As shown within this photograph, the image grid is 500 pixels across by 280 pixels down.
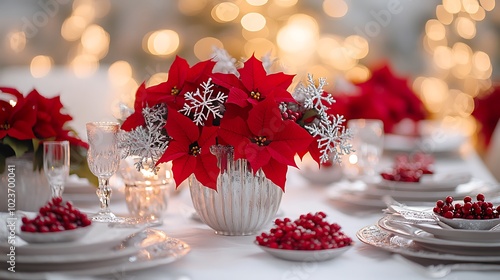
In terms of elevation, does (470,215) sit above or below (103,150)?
below

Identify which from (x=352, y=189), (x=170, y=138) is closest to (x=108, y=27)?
(x=352, y=189)

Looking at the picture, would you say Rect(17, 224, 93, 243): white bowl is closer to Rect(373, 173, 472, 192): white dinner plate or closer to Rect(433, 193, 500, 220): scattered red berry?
Rect(433, 193, 500, 220): scattered red berry

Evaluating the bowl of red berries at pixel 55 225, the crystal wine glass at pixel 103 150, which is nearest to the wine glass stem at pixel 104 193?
the crystal wine glass at pixel 103 150

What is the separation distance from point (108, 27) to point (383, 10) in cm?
167

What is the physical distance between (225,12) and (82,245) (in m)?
2.94

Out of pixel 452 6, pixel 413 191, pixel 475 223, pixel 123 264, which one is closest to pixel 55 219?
pixel 123 264

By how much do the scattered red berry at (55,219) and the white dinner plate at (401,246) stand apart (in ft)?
1.46

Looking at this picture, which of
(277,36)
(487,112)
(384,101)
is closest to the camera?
(384,101)

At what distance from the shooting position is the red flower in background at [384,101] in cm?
227

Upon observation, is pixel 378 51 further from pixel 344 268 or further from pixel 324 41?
pixel 344 268

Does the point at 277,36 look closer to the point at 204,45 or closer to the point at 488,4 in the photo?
the point at 204,45

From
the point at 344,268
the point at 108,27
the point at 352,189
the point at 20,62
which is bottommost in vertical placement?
the point at 344,268

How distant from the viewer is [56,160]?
1.15 metres

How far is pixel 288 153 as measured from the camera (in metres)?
1.03
